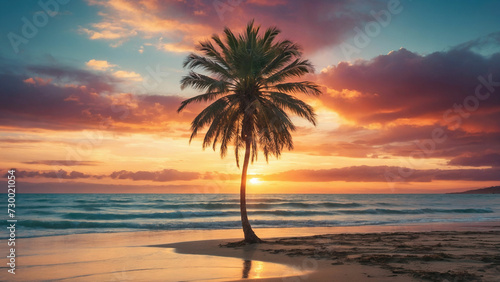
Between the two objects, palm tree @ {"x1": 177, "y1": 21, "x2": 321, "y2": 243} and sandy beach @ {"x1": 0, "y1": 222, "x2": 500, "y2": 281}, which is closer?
sandy beach @ {"x1": 0, "y1": 222, "x2": 500, "y2": 281}

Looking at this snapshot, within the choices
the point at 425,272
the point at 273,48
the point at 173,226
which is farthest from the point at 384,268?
the point at 173,226

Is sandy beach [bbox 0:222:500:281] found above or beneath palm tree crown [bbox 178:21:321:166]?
beneath

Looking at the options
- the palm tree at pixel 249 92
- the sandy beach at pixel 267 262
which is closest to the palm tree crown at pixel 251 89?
the palm tree at pixel 249 92

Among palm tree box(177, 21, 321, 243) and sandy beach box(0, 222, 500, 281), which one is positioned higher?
palm tree box(177, 21, 321, 243)

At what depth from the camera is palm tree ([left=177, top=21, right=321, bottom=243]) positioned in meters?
16.5

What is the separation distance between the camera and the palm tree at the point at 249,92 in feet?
54.2

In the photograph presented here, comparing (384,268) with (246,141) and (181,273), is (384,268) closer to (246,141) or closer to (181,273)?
(181,273)

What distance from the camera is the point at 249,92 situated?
54.6 ft

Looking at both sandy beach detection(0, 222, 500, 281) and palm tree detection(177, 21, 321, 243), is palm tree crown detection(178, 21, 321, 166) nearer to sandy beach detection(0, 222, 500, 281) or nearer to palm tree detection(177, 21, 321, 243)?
palm tree detection(177, 21, 321, 243)

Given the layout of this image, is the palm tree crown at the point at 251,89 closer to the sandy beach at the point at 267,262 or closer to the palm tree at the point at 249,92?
the palm tree at the point at 249,92

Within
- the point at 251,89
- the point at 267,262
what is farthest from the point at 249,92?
the point at 267,262

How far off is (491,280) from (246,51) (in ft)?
39.7

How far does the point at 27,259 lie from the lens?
13609 mm

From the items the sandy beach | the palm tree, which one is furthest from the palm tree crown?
the sandy beach
